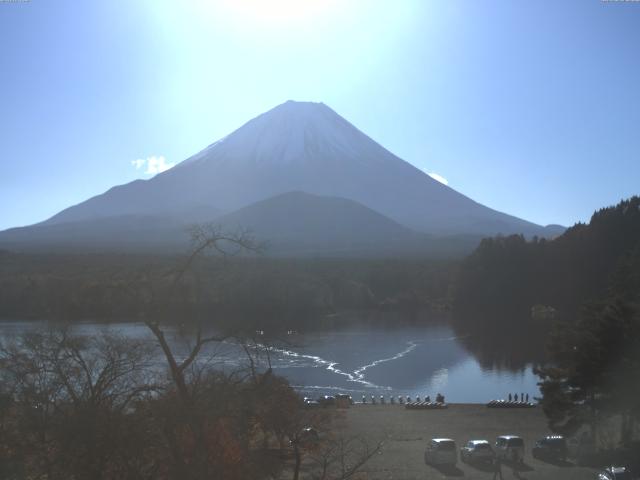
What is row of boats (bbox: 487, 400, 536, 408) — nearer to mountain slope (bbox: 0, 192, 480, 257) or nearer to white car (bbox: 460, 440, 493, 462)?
white car (bbox: 460, 440, 493, 462)

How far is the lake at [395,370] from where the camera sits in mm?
17297

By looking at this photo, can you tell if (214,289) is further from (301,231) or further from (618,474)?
(301,231)

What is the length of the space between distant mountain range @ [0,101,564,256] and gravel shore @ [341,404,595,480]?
54.9 meters

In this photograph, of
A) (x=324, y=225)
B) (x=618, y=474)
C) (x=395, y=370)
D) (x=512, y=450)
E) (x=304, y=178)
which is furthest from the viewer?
(x=304, y=178)

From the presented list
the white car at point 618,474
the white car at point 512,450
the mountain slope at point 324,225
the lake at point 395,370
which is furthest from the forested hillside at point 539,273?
the mountain slope at point 324,225

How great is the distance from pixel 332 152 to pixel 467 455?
90.9 m

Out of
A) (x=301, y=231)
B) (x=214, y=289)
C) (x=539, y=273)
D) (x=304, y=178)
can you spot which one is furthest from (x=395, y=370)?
(x=304, y=178)

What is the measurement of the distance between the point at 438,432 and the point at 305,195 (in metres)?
73.6

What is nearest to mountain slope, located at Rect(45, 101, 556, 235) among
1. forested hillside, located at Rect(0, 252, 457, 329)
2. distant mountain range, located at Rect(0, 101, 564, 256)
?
distant mountain range, located at Rect(0, 101, 564, 256)

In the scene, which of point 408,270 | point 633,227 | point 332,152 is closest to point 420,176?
point 332,152

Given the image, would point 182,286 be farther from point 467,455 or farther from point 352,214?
point 352,214

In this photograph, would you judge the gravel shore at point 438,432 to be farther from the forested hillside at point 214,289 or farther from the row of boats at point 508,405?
the forested hillside at point 214,289

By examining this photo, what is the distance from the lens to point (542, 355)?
21594mm

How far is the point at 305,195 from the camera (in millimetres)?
84250
